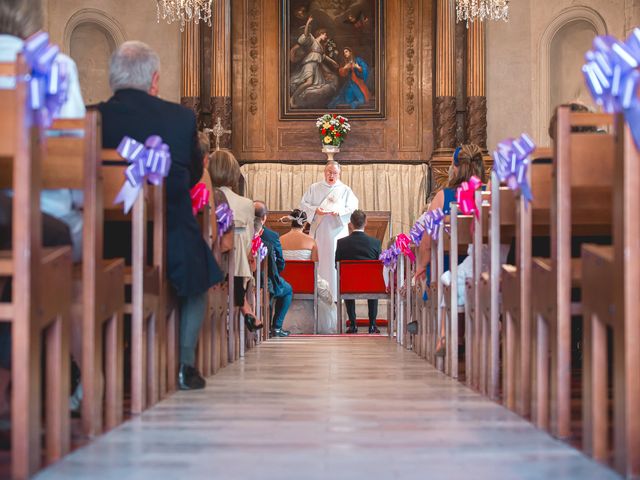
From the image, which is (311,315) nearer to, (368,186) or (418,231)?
(368,186)

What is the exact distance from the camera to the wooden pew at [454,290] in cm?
531

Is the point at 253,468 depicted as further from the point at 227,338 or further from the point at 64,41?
the point at 64,41

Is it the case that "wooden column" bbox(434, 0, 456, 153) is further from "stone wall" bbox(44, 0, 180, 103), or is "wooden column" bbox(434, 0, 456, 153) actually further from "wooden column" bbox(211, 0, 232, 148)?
"stone wall" bbox(44, 0, 180, 103)

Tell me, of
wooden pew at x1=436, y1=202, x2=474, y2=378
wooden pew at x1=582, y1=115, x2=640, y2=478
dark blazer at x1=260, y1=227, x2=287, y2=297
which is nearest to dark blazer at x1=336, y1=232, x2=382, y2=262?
dark blazer at x1=260, y1=227, x2=287, y2=297

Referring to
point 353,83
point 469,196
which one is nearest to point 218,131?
point 353,83

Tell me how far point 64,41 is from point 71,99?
11348mm

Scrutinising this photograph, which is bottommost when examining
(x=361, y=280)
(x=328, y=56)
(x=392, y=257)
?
(x=361, y=280)

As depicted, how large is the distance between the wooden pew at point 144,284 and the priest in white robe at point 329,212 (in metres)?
8.24

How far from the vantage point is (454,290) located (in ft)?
17.8

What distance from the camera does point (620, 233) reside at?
2.49m

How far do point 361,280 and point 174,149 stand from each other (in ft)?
22.6

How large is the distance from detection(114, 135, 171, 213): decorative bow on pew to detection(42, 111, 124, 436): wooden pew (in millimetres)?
235

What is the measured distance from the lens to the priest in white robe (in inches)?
500

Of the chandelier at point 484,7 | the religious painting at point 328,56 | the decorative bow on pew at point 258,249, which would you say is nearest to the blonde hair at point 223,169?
the decorative bow on pew at point 258,249
